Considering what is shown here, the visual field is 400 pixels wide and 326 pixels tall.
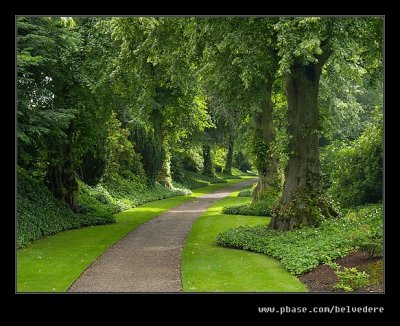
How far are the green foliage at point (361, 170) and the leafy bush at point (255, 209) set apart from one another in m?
4.31

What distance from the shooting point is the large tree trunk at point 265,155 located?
25.1m

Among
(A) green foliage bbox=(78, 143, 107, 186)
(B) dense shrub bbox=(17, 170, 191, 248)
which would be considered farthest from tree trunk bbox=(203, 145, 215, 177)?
(A) green foliage bbox=(78, 143, 107, 186)

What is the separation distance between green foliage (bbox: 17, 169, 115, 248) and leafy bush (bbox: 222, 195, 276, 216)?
6753mm

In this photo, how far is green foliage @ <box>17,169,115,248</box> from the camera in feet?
55.4

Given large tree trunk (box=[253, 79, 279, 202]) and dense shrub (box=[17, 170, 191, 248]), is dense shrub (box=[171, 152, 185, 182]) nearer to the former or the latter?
dense shrub (box=[17, 170, 191, 248])

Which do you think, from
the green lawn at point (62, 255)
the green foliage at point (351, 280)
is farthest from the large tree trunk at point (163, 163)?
the green foliage at point (351, 280)

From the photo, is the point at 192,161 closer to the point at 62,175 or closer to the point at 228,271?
the point at 62,175

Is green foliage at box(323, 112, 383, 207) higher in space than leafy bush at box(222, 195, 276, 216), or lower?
higher

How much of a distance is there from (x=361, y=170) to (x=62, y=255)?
12357mm

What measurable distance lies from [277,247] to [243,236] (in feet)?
7.16

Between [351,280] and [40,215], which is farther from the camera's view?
[40,215]

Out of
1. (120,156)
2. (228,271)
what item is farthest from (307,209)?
(120,156)

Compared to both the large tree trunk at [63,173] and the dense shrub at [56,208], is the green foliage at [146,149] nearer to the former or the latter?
the dense shrub at [56,208]

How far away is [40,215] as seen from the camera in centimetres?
1862
